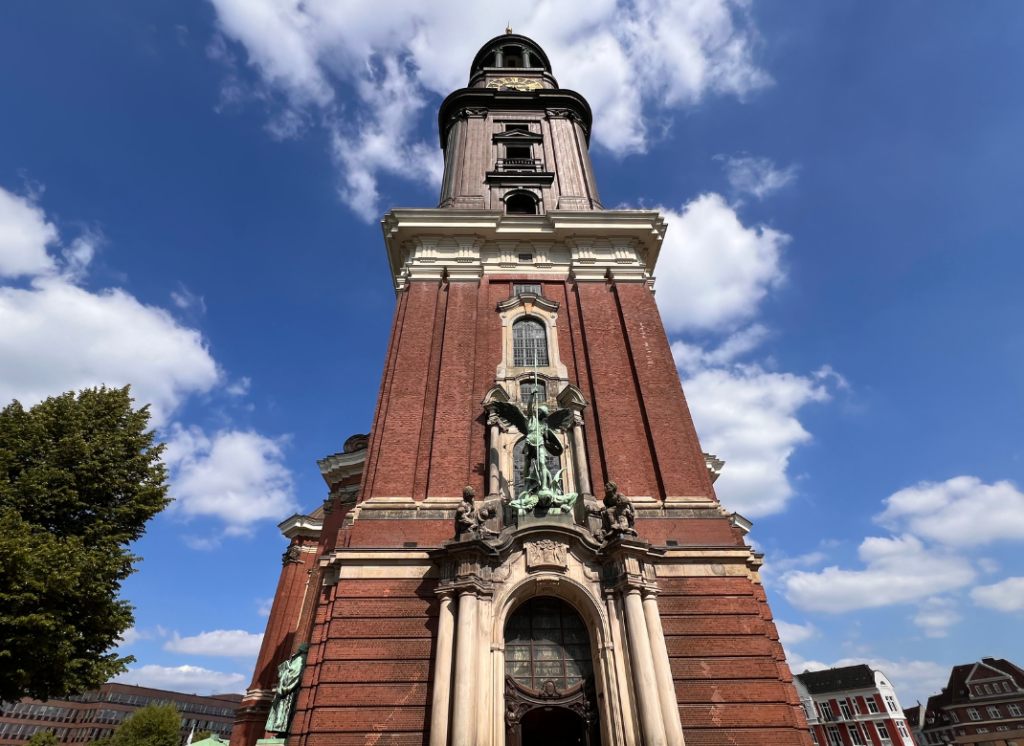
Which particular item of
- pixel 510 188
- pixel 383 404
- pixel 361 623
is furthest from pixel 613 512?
pixel 510 188

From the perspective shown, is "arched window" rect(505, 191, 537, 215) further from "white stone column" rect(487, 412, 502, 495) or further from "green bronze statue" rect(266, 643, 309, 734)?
"green bronze statue" rect(266, 643, 309, 734)

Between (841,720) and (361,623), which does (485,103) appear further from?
(841,720)

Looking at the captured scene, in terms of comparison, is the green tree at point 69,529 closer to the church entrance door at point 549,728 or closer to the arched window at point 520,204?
the church entrance door at point 549,728

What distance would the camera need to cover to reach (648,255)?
75.3 ft

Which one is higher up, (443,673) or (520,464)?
(520,464)

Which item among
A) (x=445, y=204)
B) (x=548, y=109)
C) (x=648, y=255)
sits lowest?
(x=648, y=255)

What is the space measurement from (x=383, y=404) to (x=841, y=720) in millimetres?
62987

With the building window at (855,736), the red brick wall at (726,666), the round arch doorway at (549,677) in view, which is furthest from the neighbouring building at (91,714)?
the red brick wall at (726,666)

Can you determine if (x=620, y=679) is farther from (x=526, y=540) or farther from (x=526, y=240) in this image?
(x=526, y=240)

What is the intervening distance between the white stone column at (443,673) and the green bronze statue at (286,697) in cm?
341

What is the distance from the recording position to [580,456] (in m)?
16.6

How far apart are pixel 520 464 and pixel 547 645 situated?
184 inches

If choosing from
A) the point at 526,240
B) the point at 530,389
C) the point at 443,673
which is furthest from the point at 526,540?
the point at 526,240

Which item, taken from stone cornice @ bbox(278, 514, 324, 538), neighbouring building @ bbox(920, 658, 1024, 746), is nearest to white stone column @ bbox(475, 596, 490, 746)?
stone cornice @ bbox(278, 514, 324, 538)
